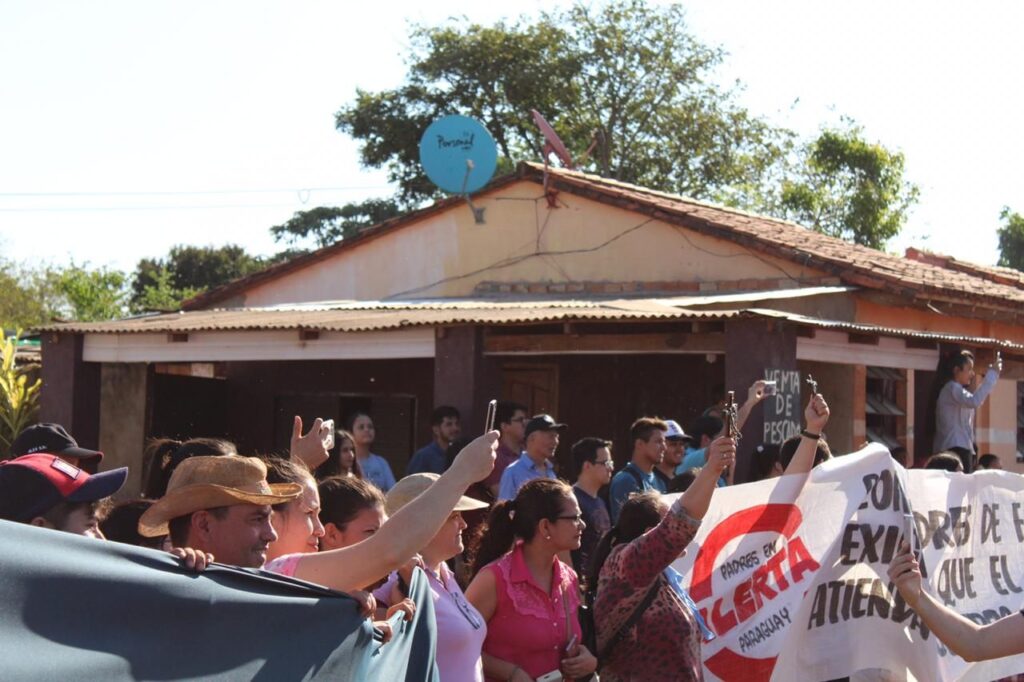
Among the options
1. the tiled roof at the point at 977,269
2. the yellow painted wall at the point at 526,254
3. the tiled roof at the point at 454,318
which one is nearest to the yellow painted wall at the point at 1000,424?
the yellow painted wall at the point at 526,254

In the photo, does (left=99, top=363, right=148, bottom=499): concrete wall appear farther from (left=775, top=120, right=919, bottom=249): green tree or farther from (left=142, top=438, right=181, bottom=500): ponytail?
(left=775, top=120, right=919, bottom=249): green tree

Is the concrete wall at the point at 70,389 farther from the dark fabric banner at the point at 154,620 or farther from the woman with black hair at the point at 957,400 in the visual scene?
the dark fabric banner at the point at 154,620

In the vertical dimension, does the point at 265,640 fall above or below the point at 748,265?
below

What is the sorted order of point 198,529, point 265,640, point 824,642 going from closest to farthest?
point 265,640 → point 198,529 → point 824,642

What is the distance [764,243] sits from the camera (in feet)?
50.3

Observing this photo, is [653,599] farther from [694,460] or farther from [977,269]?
[977,269]

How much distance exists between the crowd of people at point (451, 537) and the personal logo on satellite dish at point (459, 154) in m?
10.4

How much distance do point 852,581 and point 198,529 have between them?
400 cm

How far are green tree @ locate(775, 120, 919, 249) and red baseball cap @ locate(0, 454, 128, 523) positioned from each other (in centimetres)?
3276

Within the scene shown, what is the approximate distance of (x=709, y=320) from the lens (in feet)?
33.2

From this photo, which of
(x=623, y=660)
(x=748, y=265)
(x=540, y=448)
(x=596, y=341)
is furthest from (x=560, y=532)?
(x=748, y=265)

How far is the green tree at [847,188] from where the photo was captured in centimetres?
3516

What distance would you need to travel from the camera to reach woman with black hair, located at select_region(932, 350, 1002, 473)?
11.0 metres

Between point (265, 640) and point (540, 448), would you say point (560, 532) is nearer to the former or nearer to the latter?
point (265, 640)
